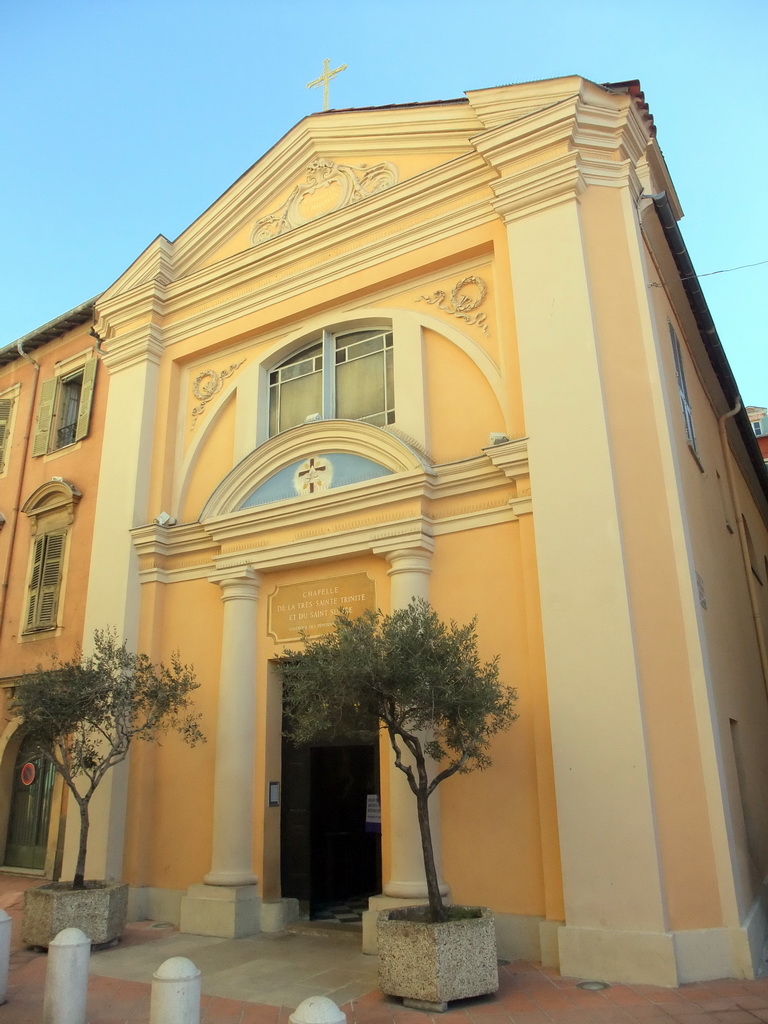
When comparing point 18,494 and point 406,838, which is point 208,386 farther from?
point 406,838

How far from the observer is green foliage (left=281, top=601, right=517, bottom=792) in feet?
20.1

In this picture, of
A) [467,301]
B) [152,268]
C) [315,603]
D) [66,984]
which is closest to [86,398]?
[152,268]

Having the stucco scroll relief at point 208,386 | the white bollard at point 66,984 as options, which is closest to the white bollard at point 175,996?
the white bollard at point 66,984

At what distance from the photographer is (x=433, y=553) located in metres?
8.45

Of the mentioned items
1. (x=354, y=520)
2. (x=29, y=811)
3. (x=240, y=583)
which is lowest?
(x=29, y=811)

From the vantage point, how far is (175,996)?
14.4ft

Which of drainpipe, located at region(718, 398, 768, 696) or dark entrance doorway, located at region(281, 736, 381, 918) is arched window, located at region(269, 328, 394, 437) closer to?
dark entrance doorway, located at region(281, 736, 381, 918)

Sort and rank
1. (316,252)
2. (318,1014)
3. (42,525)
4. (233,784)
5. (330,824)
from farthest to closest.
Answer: (42,525)
(316,252)
(330,824)
(233,784)
(318,1014)

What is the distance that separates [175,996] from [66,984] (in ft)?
3.93

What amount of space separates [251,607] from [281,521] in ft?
3.61

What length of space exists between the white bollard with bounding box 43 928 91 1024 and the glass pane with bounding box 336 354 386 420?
20.4 feet

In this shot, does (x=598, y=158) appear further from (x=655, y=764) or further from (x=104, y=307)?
(x=104, y=307)

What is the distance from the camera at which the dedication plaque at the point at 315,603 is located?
8.84m

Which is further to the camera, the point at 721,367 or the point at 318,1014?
the point at 721,367
